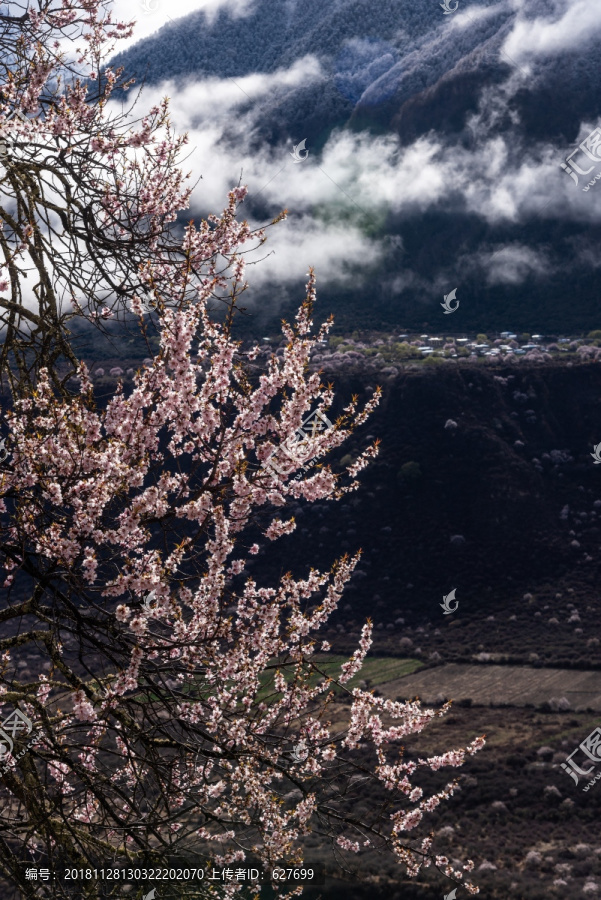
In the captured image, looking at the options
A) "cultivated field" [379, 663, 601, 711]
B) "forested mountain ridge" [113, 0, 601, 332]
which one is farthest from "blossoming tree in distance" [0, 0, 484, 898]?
"forested mountain ridge" [113, 0, 601, 332]

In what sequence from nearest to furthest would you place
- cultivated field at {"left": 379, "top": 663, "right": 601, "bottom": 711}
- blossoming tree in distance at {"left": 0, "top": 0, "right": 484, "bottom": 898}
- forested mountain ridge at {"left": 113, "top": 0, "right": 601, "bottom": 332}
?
blossoming tree in distance at {"left": 0, "top": 0, "right": 484, "bottom": 898}, cultivated field at {"left": 379, "top": 663, "right": 601, "bottom": 711}, forested mountain ridge at {"left": 113, "top": 0, "right": 601, "bottom": 332}

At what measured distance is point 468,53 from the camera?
92.5 metres

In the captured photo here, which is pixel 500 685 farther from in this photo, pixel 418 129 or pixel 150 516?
pixel 418 129

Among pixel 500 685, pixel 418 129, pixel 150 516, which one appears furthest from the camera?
pixel 418 129

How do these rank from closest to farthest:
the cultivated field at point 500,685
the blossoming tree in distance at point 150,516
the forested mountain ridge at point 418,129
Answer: the blossoming tree in distance at point 150,516 < the cultivated field at point 500,685 < the forested mountain ridge at point 418,129

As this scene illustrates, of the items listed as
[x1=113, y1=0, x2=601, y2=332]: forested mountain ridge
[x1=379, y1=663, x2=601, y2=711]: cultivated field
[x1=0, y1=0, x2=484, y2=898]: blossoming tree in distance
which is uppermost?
[x1=113, y1=0, x2=601, y2=332]: forested mountain ridge

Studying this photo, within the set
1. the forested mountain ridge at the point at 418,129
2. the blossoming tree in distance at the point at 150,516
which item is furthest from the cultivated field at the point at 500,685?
the forested mountain ridge at the point at 418,129

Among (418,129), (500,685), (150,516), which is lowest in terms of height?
(150,516)

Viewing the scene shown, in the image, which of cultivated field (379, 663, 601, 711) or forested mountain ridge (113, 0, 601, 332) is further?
forested mountain ridge (113, 0, 601, 332)

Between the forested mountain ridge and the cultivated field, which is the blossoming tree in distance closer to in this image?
the cultivated field

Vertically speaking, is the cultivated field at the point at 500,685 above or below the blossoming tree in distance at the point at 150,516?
above

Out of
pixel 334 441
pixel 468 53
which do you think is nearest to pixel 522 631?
pixel 334 441

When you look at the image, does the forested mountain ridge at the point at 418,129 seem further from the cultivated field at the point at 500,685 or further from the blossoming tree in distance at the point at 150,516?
the blossoming tree in distance at the point at 150,516

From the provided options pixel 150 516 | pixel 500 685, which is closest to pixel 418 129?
pixel 500 685
